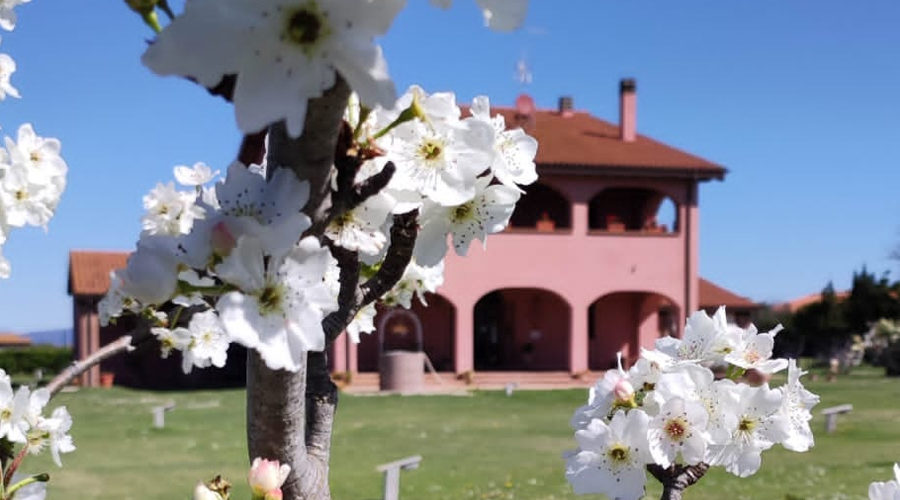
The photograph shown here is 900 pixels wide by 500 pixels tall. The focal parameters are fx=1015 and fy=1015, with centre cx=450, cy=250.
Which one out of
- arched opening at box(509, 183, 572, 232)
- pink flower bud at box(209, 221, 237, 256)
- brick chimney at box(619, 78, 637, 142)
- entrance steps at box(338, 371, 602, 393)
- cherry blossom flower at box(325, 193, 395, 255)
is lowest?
entrance steps at box(338, 371, 602, 393)

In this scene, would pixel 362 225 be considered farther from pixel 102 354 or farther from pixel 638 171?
pixel 638 171

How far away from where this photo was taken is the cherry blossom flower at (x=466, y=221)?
4.53 ft

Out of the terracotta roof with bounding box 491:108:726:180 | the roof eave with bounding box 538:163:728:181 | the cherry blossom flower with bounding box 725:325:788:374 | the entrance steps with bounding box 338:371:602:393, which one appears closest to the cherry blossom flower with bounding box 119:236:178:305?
the cherry blossom flower with bounding box 725:325:788:374

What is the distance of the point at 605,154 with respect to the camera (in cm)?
2553

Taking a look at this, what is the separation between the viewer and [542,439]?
13906 millimetres

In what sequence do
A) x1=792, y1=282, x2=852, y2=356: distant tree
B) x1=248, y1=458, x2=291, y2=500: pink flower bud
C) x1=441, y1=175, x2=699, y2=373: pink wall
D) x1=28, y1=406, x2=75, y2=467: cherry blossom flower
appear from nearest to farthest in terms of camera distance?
1. x1=248, y1=458, x2=291, y2=500: pink flower bud
2. x1=28, y1=406, x2=75, y2=467: cherry blossom flower
3. x1=441, y1=175, x2=699, y2=373: pink wall
4. x1=792, y1=282, x2=852, y2=356: distant tree

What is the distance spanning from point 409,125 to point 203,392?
80.2 feet

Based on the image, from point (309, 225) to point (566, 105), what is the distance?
97.6ft

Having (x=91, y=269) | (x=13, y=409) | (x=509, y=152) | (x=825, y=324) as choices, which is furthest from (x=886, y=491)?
(x=825, y=324)

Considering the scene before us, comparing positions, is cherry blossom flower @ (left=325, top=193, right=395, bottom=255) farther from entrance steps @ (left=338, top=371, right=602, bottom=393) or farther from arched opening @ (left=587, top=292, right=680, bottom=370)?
arched opening @ (left=587, top=292, right=680, bottom=370)

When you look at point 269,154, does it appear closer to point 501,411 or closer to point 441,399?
point 501,411

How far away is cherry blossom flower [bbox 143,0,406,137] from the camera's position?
33.2 inches

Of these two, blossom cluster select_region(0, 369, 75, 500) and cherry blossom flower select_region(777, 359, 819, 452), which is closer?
cherry blossom flower select_region(777, 359, 819, 452)

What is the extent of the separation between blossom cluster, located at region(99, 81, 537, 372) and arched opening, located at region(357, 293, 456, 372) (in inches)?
953
